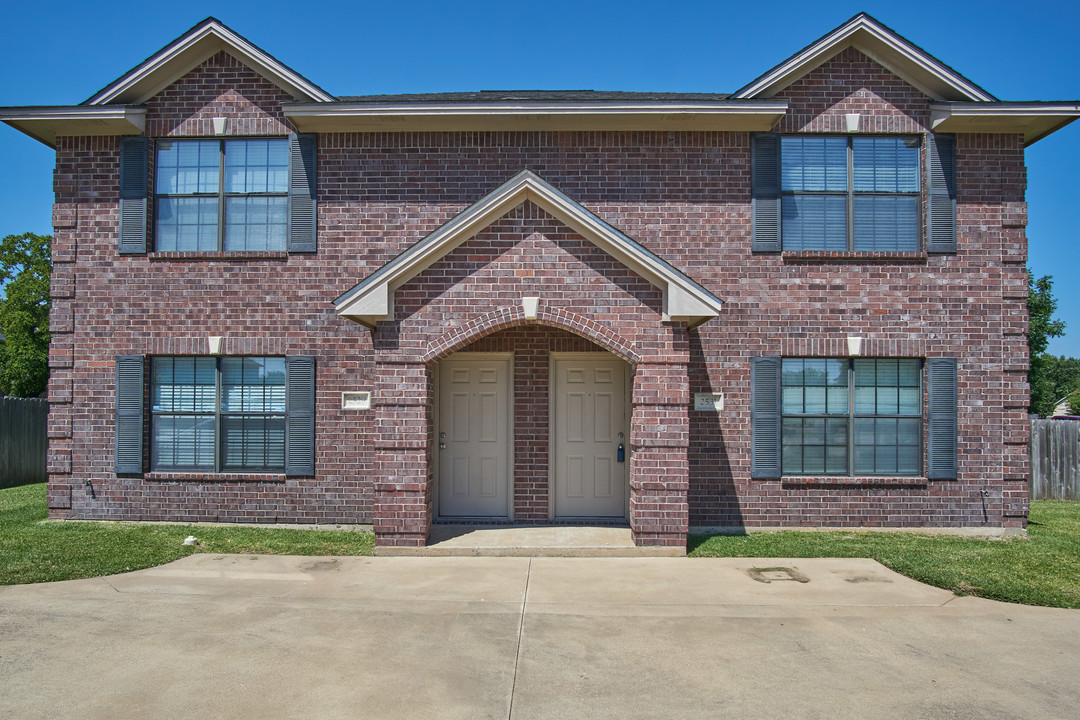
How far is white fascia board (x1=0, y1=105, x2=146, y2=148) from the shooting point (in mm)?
10180

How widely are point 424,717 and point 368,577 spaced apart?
3458 millimetres

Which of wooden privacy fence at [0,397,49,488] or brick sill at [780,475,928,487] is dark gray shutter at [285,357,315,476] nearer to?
brick sill at [780,475,928,487]

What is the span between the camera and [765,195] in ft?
33.8

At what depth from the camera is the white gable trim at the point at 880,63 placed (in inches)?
400

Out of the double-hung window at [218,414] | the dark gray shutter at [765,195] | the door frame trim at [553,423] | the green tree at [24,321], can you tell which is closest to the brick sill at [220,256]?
the double-hung window at [218,414]

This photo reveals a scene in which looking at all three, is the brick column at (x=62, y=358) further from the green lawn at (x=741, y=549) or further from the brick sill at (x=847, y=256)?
the brick sill at (x=847, y=256)

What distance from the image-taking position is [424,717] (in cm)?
454

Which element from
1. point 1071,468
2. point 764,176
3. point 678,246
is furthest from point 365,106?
point 1071,468

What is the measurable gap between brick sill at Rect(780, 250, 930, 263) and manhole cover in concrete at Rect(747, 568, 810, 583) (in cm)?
448

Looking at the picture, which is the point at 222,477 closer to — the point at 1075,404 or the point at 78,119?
the point at 78,119

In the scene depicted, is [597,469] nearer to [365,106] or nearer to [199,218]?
[365,106]

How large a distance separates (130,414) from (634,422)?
23.9ft

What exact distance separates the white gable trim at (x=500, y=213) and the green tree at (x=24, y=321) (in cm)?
2247

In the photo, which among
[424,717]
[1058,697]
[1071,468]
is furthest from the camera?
[1071,468]
